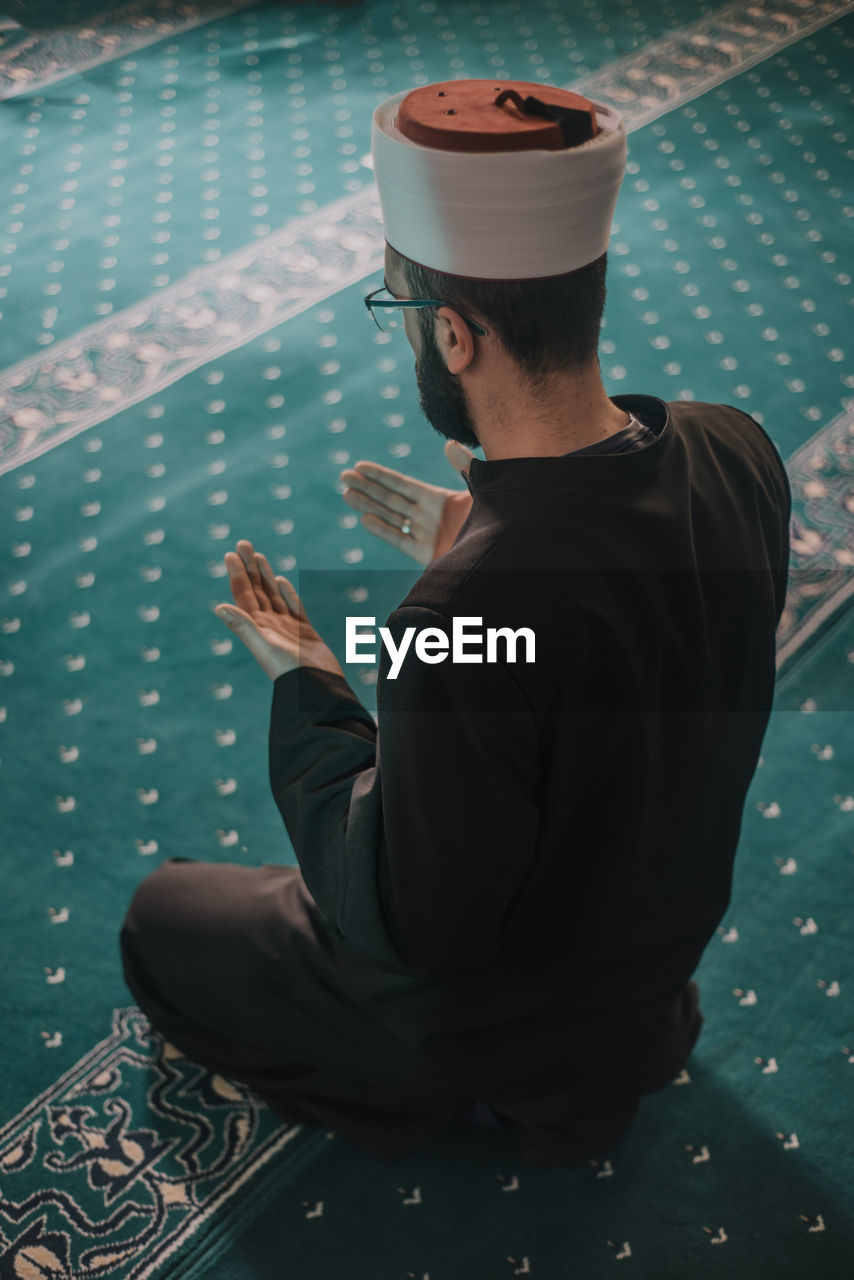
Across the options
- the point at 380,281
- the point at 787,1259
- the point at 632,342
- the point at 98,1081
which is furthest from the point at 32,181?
the point at 787,1259

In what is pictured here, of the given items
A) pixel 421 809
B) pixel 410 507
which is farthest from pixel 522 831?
pixel 410 507

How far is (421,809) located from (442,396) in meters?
0.38

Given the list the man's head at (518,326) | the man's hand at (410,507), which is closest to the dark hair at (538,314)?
the man's head at (518,326)

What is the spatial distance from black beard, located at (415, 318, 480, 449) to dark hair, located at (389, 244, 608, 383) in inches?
1.7

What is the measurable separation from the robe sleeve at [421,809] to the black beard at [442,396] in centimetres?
22

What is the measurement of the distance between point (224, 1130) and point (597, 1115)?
47 cm

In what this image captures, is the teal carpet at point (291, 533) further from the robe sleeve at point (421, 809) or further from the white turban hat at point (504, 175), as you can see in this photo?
the white turban hat at point (504, 175)

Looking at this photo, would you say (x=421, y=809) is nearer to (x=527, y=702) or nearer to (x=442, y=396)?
(x=527, y=702)

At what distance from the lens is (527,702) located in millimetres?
863

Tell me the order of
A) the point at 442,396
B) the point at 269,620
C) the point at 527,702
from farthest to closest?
the point at 269,620, the point at 442,396, the point at 527,702

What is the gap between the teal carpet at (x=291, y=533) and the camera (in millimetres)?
1293

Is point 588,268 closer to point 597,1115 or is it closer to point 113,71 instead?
point 597,1115

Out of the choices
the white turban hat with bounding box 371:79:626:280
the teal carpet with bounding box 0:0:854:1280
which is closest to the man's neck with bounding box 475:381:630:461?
the white turban hat with bounding box 371:79:626:280

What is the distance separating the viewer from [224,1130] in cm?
135
